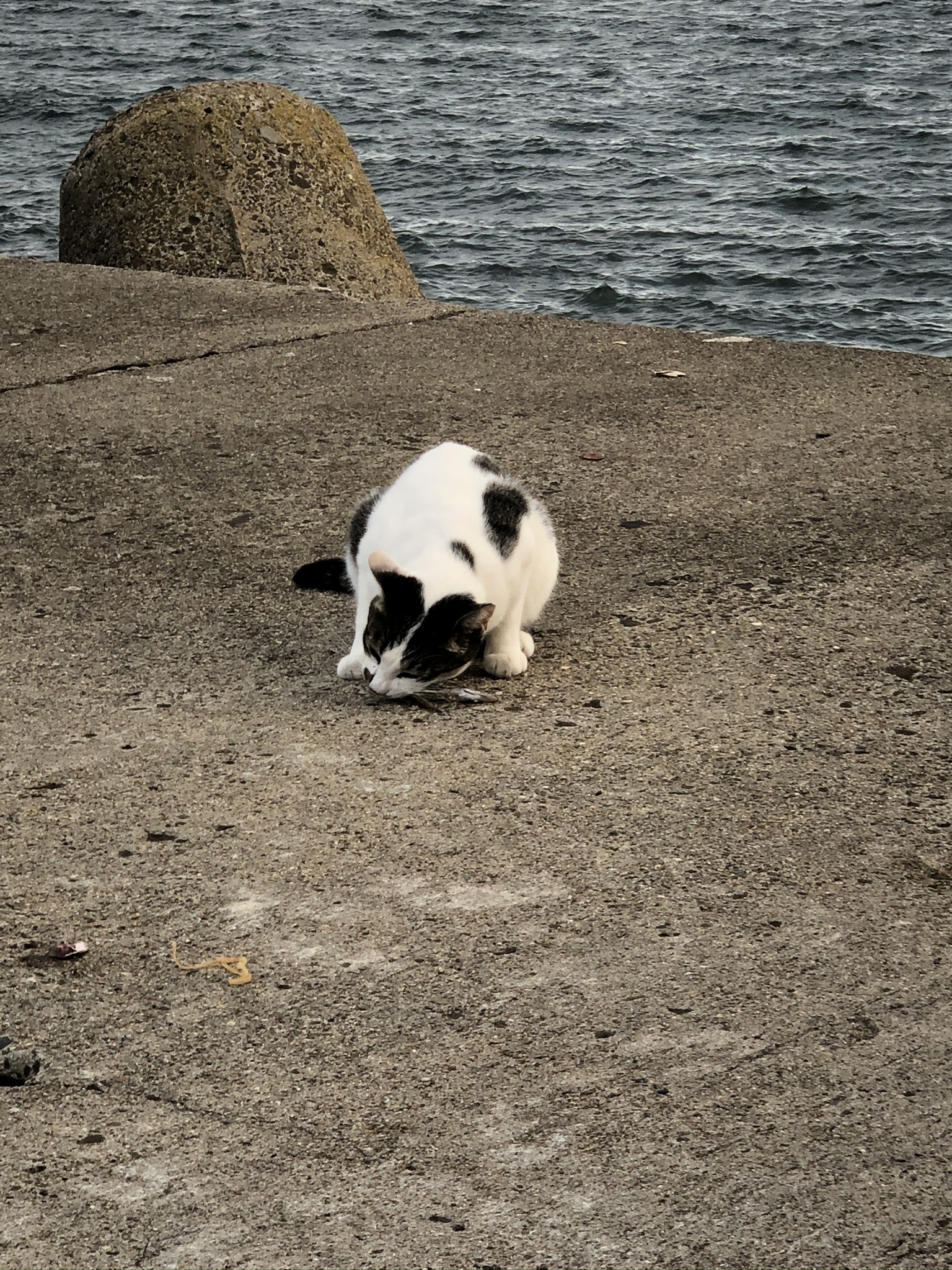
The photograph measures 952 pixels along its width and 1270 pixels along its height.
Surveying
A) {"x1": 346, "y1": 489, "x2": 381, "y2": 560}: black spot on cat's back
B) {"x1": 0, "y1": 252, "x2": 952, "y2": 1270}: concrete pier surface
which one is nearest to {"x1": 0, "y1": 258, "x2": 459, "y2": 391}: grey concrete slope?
{"x1": 0, "y1": 252, "x2": 952, "y2": 1270}: concrete pier surface

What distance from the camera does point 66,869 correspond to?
3.31m

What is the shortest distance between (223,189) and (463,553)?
5.15 meters

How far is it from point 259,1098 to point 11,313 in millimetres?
5782

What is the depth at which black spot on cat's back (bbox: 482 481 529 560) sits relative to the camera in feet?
14.1

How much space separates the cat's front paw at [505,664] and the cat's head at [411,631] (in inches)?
7.2

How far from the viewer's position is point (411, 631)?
397cm

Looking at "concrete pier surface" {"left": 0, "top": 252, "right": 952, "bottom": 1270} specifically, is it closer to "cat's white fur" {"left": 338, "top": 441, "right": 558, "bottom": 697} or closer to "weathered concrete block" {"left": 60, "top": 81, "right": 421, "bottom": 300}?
"cat's white fur" {"left": 338, "top": 441, "right": 558, "bottom": 697}

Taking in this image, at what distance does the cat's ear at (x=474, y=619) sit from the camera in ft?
13.1

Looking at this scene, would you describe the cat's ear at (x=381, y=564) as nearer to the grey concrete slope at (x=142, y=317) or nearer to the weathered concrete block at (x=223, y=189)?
the grey concrete slope at (x=142, y=317)

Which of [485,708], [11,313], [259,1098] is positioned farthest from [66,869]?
[11,313]

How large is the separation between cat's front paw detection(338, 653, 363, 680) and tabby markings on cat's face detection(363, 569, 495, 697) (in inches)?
3.0

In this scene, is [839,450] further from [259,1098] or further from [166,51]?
[166,51]

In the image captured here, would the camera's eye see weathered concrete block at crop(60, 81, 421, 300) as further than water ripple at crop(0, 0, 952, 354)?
No

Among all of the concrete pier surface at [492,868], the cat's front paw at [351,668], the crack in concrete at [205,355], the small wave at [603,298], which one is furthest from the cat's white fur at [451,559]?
the small wave at [603,298]
